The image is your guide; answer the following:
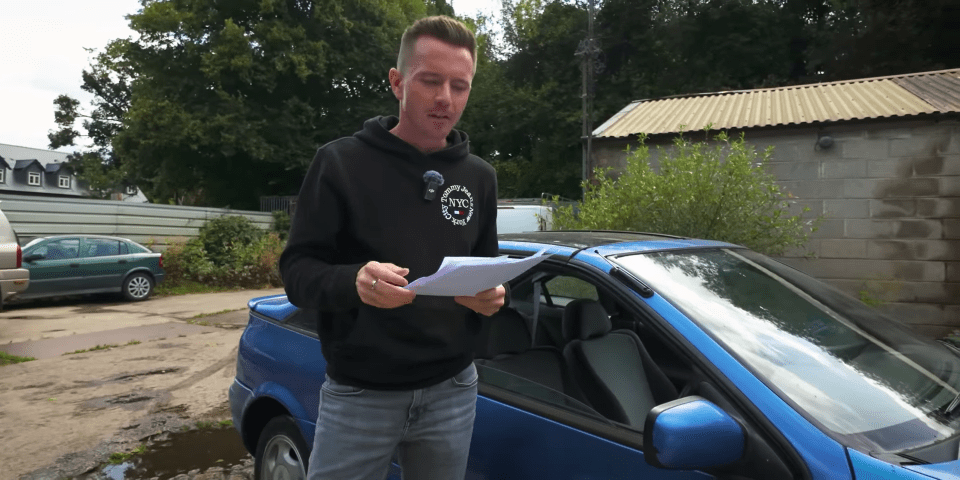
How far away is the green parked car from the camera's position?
12016 millimetres

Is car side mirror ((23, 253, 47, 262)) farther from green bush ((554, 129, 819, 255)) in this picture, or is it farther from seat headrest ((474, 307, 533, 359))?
seat headrest ((474, 307, 533, 359))

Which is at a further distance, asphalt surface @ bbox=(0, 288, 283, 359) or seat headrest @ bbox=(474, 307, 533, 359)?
asphalt surface @ bbox=(0, 288, 283, 359)

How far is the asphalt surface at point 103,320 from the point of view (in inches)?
337

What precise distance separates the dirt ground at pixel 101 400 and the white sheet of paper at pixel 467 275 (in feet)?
12.4

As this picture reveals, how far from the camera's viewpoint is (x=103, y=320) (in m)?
10.6

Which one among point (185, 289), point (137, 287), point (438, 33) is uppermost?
point (438, 33)

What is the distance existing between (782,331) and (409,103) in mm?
1361

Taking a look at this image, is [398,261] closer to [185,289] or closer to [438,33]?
[438,33]

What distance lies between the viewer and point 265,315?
329 cm

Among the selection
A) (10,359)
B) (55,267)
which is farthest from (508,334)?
(55,267)

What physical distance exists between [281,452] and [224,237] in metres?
15.2

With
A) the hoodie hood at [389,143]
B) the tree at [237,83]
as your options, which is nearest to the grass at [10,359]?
the hoodie hood at [389,143]

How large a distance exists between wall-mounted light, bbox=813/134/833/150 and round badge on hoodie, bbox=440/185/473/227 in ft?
28.9

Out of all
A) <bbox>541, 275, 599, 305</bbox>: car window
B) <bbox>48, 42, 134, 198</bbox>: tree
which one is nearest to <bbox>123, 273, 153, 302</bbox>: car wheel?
<bbox>541, 275, 599, 305</bbox>: car window
